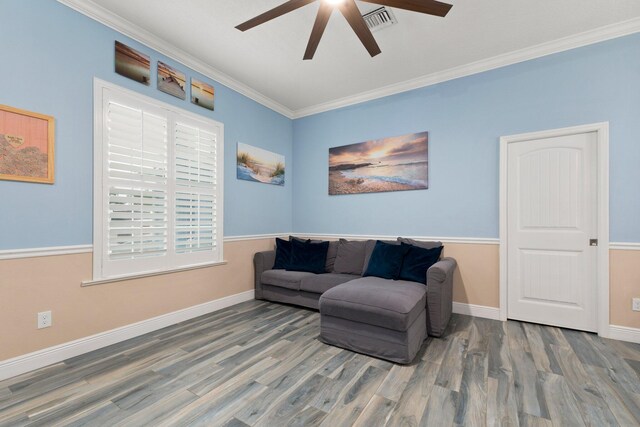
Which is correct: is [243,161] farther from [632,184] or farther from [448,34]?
[632,184]

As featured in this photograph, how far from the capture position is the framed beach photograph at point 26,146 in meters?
2.02

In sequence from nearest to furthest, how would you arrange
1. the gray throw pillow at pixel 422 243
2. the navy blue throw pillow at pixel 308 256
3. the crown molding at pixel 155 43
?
the crown molding at pixel 155 43
the gray throw pillow at pixel 422 243
the navy blue throw pillow at pixel 308 256

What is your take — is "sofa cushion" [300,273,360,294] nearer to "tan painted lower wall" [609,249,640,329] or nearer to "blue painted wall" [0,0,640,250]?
"blue painted wall" [0,0,640,250]

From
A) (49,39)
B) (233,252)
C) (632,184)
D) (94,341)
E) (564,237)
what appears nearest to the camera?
(49,39)

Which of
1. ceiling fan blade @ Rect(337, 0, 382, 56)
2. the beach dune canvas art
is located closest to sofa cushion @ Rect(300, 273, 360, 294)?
the beach dune canvas art

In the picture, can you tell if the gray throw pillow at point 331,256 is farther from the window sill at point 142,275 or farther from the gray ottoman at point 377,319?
the window sill at point 142,275

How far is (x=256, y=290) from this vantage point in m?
3.93

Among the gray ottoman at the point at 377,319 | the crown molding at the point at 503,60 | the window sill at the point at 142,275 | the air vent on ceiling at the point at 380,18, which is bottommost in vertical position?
the gray ottoman at the point at 377,319

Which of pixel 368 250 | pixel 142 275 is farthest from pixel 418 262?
pixel 142 275

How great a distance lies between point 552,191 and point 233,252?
12.3 feet

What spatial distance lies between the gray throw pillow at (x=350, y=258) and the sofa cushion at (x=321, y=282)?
16 centimetres

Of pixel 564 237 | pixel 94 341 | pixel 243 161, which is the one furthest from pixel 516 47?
pixel 94 341

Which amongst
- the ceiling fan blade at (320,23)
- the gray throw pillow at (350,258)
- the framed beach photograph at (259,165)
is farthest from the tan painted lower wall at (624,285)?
the framed beach photograph at (259,165)

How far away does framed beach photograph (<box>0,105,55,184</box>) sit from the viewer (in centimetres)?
202
